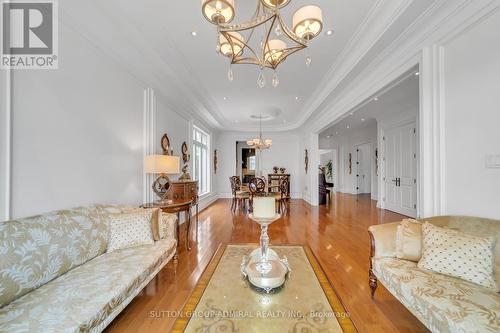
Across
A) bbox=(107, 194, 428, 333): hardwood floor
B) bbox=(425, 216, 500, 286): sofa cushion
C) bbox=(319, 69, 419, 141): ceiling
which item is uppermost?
bbox=(319, 69, 419, 141): ceiling

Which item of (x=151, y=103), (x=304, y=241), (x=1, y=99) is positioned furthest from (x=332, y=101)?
(x=1, y=99)

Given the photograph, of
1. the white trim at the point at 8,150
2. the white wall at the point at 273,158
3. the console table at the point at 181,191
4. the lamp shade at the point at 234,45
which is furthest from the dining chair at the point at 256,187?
the white trim at the point at 8,150

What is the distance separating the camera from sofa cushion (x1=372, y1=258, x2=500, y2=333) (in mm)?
1160

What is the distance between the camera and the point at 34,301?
4.17 feet

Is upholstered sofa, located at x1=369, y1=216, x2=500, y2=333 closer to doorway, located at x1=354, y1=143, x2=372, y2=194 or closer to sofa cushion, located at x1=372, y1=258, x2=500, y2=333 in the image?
sofa cushion, located at x1=372, y1=258, x2=500, y2=333

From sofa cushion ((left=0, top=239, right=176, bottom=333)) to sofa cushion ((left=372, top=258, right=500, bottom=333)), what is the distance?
82.5 inches

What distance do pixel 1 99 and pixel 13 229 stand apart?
96 centimetres

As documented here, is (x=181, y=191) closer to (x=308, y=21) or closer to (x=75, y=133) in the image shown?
(x=75, y=133)

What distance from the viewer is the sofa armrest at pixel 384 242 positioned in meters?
1.95

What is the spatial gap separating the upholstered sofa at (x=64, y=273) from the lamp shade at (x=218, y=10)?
2.05 meters

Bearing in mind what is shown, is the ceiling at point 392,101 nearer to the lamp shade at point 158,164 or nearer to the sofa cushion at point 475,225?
the sofa cushion at point 475,225

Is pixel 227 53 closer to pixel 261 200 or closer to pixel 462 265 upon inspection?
pixel 261 200

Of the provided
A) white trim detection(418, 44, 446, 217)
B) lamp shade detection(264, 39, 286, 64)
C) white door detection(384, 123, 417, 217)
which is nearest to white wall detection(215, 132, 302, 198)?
white door detection(384, 123, 417, 217)

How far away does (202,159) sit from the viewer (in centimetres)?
704
